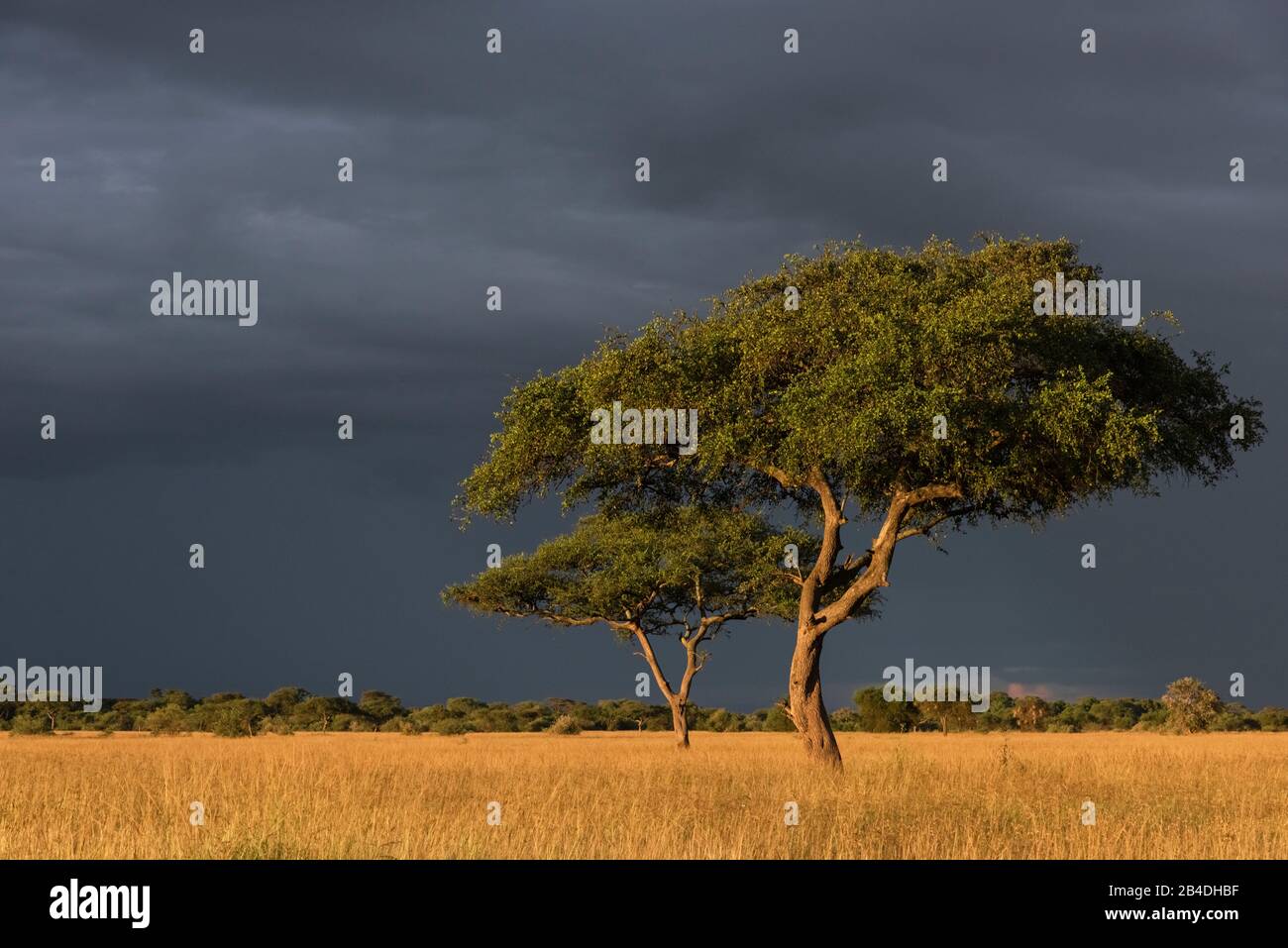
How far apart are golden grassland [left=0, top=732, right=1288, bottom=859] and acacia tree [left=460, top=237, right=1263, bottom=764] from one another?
572 centimetres

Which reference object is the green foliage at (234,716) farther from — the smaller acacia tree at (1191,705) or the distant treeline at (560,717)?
the smaller acacia tree at (1191,705)

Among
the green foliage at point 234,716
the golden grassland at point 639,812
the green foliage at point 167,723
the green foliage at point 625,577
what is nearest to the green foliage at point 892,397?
the golden grassland at point 639,812

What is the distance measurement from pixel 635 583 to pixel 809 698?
2087 centimetres

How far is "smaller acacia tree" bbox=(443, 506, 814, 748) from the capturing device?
49844 mm

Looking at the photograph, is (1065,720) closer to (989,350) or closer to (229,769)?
(989,350)

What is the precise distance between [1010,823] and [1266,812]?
5.32 meters

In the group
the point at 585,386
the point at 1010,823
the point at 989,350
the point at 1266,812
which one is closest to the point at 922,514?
the point at 989,350

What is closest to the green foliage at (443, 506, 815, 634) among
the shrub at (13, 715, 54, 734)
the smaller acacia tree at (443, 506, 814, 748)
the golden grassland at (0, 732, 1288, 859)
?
the smaller acacia tree at (443, 506, 814, 748)

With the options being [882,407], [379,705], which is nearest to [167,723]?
[379,705]

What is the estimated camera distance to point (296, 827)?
14914mm

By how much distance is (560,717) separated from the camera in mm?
94750

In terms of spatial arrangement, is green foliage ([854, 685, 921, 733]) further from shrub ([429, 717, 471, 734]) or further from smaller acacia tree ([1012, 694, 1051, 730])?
shrub ([429, 717, 471, 734])

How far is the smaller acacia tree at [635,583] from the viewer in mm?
49844

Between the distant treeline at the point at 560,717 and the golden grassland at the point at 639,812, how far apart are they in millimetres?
49122
